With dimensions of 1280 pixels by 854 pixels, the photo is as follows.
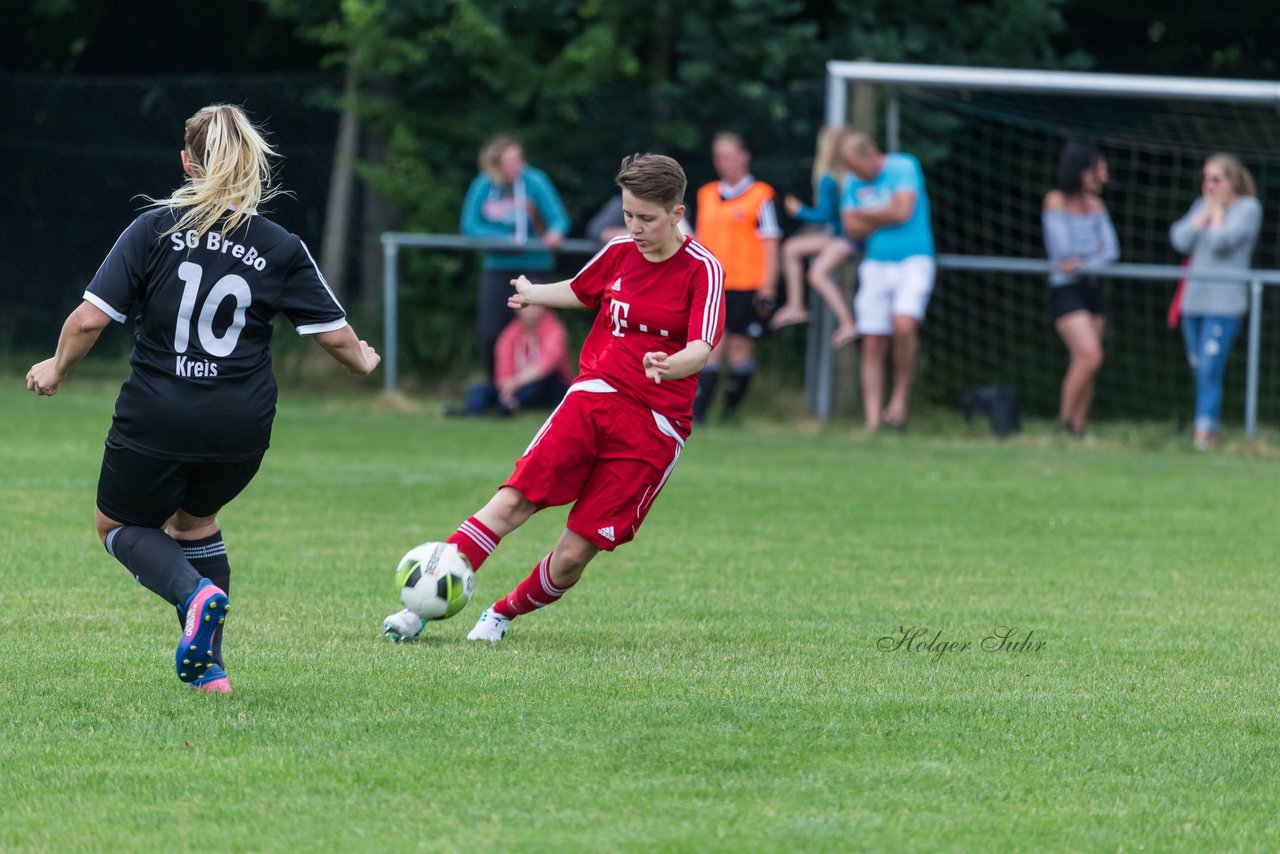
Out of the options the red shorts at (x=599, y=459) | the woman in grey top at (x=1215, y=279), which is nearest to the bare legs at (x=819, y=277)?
the woman in grey top at (x=1215, y=279)

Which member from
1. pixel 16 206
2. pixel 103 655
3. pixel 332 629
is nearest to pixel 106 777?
pixel 103 655

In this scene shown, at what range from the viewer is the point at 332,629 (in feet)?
20.8

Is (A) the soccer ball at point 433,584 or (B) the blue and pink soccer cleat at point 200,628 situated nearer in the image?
(B) the blue and pink soccer cleat at point 200,628

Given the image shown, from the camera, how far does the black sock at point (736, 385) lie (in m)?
14.2

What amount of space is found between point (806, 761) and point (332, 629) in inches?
90.6

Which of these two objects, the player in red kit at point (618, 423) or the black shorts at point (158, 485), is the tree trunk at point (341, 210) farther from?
the black shorts at point (158, 485)

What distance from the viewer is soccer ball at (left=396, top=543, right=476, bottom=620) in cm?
587

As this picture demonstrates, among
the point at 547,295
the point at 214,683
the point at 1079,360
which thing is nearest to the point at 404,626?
the point at 214,683

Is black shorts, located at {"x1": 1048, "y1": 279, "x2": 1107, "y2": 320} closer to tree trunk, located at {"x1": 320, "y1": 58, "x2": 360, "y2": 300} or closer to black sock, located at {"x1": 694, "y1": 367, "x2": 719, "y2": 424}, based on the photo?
black sock, located at {"x1": 694, "y1": 367, "x2": 719, "y2": 424}

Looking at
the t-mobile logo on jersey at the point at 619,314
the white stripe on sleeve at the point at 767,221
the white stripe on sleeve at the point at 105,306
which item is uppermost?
the white stripe on sleeve at the point at 105,306

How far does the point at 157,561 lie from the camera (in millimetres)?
5195

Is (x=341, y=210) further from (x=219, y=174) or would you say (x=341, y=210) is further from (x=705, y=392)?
(x=219, y=174)

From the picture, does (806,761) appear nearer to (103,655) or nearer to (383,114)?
(103,655)

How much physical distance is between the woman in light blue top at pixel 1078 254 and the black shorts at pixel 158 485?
9402 millimetres
